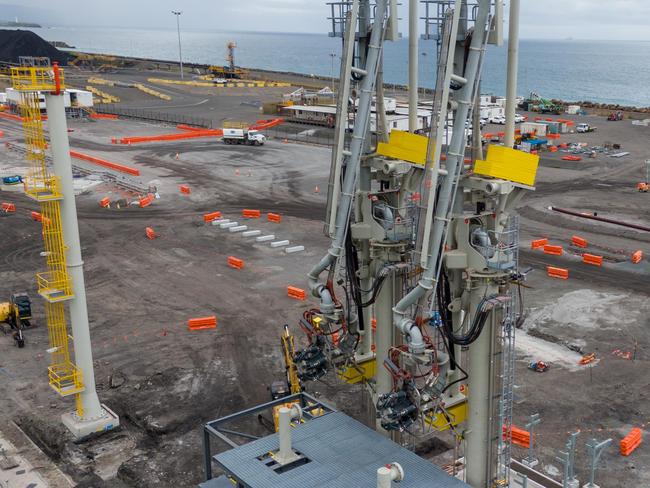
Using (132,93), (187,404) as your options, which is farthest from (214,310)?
(132,93)

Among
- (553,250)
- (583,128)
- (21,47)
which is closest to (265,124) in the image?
(583,128)

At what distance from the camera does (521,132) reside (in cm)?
10394

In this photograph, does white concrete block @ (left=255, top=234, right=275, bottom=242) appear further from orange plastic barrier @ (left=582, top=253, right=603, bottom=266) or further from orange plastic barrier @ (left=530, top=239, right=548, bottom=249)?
orange plastic barrier @ (left=582, top=253, right=603, bottom=266)

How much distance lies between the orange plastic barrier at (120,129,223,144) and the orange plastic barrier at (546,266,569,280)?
65.4 meters

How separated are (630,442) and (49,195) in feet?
76.0

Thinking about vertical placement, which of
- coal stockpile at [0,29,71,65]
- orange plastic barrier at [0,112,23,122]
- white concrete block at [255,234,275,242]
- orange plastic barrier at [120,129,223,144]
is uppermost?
coal stockpile at [0,29,71,65]

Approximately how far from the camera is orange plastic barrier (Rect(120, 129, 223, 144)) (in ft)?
315

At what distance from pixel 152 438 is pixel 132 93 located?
5063 inches

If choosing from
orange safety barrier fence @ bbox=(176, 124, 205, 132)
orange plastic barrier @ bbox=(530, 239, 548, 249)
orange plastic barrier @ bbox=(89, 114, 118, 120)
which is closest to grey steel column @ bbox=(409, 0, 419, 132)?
orange plastic barrier @ bbox=(530, 239, 548, 249)

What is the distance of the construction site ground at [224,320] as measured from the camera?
90.0ft

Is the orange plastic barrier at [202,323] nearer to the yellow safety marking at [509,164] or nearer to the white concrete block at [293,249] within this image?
the white concrete block at [293,249]

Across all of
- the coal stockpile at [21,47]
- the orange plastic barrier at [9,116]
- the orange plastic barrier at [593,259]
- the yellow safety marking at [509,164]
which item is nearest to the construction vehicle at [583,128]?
the orange plastic barrier at [593,259]

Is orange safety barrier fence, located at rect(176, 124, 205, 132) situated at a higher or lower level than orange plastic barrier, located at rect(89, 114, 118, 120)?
lower

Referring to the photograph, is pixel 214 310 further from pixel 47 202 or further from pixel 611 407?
pixel 611 407
